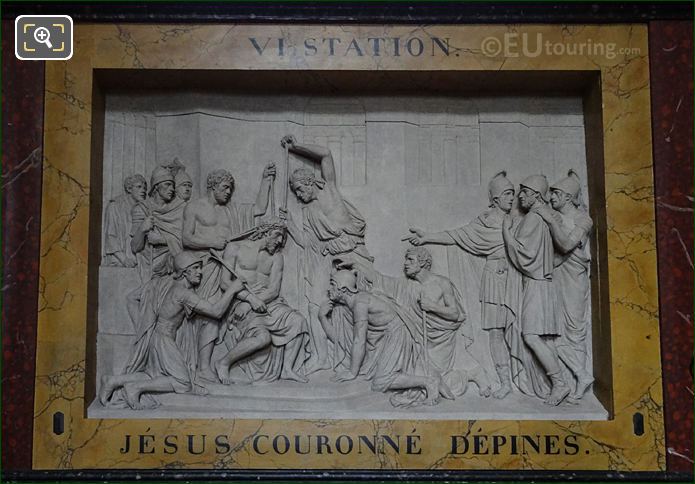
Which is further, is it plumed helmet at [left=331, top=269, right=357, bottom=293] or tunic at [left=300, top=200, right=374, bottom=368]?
tunic at [left=300, top=200, right=374, bottom=368]

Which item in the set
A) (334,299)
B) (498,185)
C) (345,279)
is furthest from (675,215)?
(334,299)

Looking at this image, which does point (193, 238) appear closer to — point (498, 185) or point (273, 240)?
point (273, 240)

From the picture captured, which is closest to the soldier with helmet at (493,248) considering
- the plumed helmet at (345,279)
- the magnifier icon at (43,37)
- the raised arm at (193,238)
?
the plumed helmet at (345,279)

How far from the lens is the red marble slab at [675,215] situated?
27.2 feet

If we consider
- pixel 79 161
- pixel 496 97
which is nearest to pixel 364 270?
pixel 496 97

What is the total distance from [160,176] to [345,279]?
2.01 m

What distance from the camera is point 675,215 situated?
27.7ft

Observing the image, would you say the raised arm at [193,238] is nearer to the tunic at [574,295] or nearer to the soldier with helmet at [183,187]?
the soldier with helmet at [183,187]

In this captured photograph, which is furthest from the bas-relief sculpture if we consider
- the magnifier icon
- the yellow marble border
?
the magnifier icon

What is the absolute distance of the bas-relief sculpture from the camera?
340 inches

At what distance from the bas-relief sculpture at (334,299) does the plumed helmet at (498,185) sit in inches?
→ 0.5

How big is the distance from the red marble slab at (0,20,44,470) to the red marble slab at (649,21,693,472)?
18.4 ft

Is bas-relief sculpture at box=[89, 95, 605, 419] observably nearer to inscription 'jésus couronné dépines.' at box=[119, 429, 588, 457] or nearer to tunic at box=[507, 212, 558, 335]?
tunic at box=[507, 212, 558, 335]

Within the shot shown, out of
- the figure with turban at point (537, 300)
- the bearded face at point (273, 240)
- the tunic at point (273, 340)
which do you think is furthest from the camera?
the bearded face at point (273, 240)
